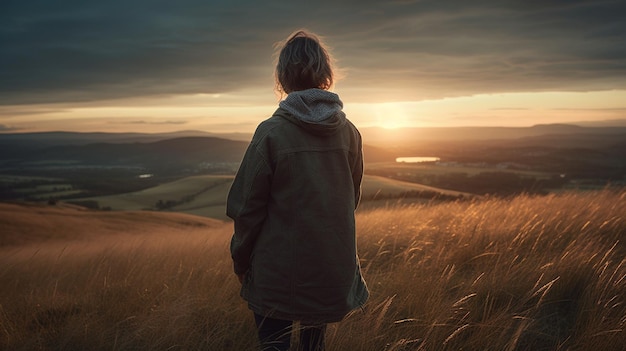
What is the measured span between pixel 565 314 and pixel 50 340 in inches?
184

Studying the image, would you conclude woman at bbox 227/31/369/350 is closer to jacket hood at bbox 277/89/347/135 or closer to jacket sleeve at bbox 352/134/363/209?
jacket hood at bbox 277/89/347/135

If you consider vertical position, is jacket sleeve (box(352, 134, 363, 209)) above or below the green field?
above

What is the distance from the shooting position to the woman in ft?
8.91

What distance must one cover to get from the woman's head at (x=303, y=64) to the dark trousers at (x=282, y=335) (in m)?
1.48

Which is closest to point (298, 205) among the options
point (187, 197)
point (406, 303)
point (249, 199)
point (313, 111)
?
point (249, 199)

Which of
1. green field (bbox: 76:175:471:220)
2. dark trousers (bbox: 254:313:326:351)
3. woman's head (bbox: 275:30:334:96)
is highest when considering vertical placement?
woman's head (bbox: 275:30:334:96)

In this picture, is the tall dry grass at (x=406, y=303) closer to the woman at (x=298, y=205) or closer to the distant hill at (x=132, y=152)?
the woman at (x=298, y=205)

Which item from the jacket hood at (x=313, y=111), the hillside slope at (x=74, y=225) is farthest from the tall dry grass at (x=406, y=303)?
the hillside slope at (x=74, y=225)

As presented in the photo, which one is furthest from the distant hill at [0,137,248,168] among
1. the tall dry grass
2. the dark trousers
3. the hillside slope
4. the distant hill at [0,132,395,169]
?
the dark trousers

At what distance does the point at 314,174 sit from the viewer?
2754 millimetres

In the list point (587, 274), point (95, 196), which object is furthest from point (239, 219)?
point (95, 196)

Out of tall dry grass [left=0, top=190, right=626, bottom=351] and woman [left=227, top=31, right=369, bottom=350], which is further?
tall dry grass [left=0, top=190, right=626, bottom=351]

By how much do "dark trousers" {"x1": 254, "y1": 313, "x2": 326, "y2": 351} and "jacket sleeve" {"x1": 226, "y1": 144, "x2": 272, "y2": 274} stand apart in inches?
18.5

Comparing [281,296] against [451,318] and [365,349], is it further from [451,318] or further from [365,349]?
[451,318]
